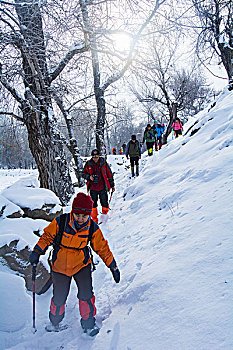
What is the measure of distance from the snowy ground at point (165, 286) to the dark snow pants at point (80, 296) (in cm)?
18

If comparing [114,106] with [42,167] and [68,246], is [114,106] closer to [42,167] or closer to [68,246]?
[42,167]

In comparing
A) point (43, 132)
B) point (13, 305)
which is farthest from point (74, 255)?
point (43, 132)

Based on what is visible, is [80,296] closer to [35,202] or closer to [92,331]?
[92,331]

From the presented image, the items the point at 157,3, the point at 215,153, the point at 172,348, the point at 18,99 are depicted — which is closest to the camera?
the point at 172,348

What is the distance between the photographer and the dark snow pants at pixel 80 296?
2373 millimetres

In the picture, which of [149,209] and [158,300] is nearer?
[158,300]

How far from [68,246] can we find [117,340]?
3.44 ft

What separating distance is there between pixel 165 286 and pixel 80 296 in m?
1.03

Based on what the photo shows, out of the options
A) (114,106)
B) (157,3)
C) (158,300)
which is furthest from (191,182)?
(114,106)

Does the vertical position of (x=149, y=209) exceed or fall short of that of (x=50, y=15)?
it falls short

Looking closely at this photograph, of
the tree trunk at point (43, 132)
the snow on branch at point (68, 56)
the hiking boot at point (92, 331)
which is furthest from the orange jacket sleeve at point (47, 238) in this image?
the tree trunk at point (43, 132)

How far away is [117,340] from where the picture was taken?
198 centimetres

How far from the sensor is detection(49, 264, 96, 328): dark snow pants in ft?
7.79

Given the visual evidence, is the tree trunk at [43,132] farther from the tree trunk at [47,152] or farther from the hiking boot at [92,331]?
the hiking boot at [92,331]
